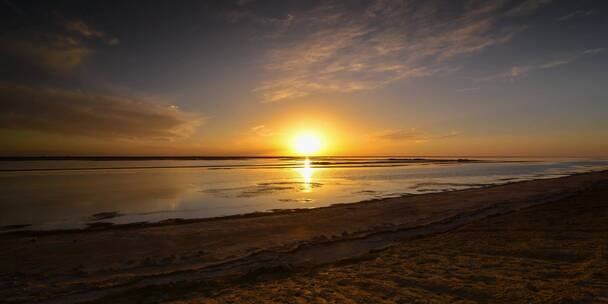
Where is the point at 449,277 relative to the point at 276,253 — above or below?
above

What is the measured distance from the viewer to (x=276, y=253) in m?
10.8

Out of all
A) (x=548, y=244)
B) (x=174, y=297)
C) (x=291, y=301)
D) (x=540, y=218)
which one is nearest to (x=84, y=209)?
(x=174, y=297)

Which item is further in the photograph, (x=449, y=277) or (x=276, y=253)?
(x=276, y=253)

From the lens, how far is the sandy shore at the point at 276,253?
25.0ft

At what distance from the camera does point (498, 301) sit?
20.5ft

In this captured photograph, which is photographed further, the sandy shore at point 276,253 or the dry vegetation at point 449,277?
the sandy shore at point 276,253

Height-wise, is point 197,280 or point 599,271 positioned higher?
point 599,271

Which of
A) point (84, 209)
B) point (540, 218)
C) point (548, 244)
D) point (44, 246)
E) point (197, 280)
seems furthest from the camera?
point (84, 209)

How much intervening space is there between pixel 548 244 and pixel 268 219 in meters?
11.1

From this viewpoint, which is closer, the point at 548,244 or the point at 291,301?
the point at 291,301

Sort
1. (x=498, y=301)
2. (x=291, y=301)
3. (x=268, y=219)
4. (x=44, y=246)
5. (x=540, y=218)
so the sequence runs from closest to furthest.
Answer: (x=498, y=301)
(x=291, y=301)
(x=44, y=246)
(x=540, y=218)
(x=268, y=219)

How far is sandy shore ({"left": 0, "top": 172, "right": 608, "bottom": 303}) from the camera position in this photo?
25.0 feet

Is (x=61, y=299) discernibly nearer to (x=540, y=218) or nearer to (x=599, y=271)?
(x=599, y=271)

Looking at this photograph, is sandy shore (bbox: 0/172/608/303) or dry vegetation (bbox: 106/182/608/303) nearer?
dry vegetation (bbox: 106/182/608/303)
